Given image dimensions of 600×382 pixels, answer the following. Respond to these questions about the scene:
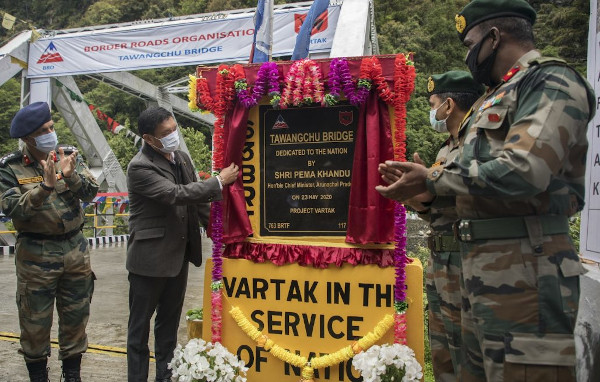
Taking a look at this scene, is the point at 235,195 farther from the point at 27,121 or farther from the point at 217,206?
the point at 27,121

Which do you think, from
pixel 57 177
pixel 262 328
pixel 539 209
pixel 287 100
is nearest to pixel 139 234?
pixel 57 177

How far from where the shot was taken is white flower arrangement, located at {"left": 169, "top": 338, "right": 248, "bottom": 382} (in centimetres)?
298

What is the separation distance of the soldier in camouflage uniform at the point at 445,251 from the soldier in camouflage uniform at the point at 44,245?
242cm

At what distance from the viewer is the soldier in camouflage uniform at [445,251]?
2.61 meters

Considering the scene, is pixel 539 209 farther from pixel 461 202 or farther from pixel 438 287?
pixel 438 287

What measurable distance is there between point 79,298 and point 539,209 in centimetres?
311

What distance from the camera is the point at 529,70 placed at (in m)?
1.80

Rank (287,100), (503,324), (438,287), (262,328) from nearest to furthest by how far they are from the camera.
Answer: (503,324) < (438,287) < (287,100) < (262,328)

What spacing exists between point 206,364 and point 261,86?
5.67ft

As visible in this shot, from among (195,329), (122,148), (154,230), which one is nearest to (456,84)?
(154,230)

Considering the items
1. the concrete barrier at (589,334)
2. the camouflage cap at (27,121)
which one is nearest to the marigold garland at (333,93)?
the concrete barrier at (589,334)

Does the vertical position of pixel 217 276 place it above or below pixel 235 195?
below

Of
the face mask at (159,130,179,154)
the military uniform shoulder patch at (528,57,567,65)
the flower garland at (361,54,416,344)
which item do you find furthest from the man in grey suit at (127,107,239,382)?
the military uniform shoulder patch at (528,57,567,65)

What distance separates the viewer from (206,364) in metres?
2.99
